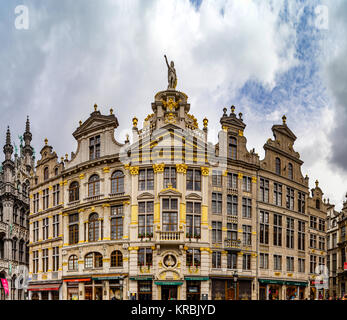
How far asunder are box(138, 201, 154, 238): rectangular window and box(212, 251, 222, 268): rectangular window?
18.0 ft

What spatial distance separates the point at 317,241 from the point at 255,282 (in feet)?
38.4

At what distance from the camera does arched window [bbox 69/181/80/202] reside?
144 feet

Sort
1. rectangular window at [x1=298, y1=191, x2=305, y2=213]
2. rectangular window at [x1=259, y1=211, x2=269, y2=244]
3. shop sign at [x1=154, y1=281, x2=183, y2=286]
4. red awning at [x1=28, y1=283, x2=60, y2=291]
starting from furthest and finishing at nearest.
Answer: rectangular window at [x1=298, y1=191, x2=305, y2=213]
red awning at [x1=28, y1=283, x2=60, y2=291]
rectangular window at [x1=259, y1=211, x2=269, y2=244]
shop sign at [x1=154, y1=281, x2=183, y2=286]

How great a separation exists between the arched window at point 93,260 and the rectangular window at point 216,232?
9856mm

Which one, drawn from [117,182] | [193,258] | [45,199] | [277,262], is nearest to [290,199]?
[277,262]

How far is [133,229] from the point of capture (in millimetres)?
38969

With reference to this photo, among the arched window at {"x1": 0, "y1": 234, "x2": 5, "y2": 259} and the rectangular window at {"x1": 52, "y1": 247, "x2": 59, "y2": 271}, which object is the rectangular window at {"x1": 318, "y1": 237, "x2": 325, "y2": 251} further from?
the arched window at {"x1": 0, "y1": 234, "x2": 5, "y2": 259}

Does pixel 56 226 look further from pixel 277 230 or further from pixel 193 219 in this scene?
pixel 277 230

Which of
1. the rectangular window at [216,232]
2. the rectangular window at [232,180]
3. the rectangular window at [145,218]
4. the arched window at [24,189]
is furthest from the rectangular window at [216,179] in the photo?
the arched window at [24,189]

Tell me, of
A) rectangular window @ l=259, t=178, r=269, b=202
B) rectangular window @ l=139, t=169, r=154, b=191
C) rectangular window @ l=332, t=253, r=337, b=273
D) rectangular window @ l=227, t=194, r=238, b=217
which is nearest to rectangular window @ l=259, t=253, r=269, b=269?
rectangular window @ l=227, t=194, r=238, b=217

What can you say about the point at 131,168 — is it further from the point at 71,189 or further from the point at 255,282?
the point at 255,282

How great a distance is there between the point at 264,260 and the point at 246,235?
3121 mm

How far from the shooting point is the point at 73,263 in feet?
142
